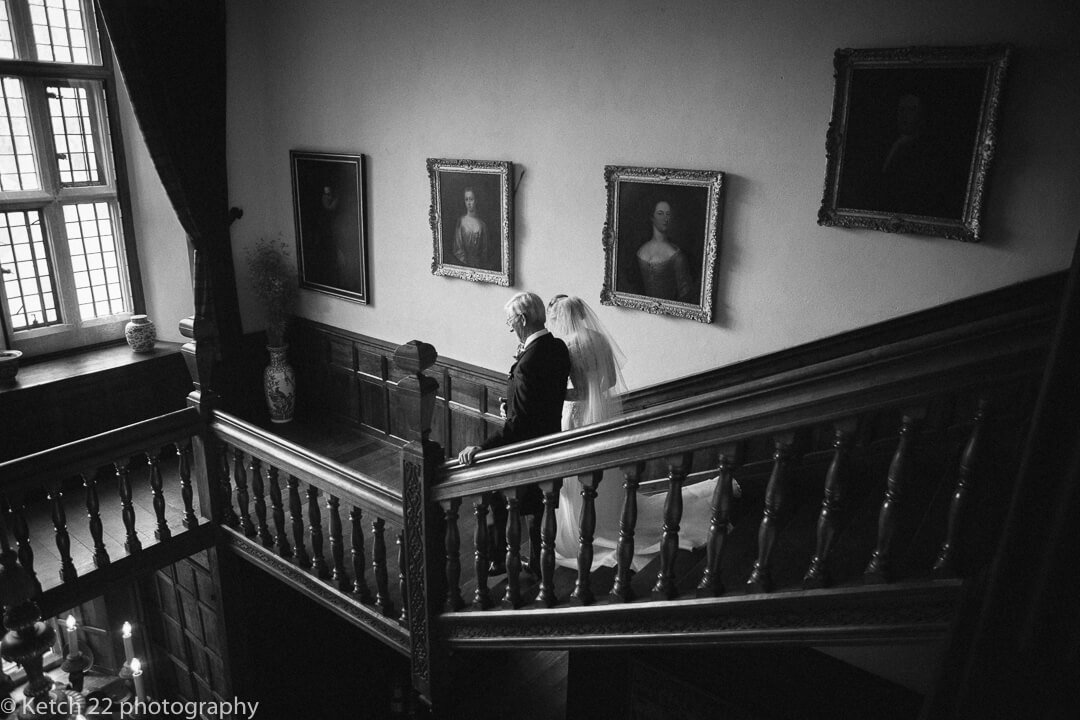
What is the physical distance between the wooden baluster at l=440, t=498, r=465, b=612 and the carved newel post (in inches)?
67.0

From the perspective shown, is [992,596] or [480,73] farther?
[480,73]

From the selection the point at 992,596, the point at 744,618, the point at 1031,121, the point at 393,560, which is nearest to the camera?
the point at 992,596

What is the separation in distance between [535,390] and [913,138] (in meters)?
2.27

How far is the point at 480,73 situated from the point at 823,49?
253cm

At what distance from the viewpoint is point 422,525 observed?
10.8 ft

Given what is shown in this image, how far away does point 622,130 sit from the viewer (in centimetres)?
474

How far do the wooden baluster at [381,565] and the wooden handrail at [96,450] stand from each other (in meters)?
1.51

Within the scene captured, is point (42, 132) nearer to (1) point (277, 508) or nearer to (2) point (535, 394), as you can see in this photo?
(1) point (277, 508)

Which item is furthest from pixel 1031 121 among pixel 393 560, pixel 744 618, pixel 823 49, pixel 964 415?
pixel 393 560

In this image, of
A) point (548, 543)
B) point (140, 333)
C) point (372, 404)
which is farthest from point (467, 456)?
point (140, 333)

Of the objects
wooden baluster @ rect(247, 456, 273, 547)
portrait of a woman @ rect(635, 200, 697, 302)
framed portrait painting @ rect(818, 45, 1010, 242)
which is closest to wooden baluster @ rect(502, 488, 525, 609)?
wooden baluster @ rect(247, 456, 273, 547)

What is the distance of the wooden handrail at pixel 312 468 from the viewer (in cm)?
352

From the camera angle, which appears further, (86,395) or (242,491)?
(86,395)

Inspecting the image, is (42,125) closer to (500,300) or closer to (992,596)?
(500,300)
